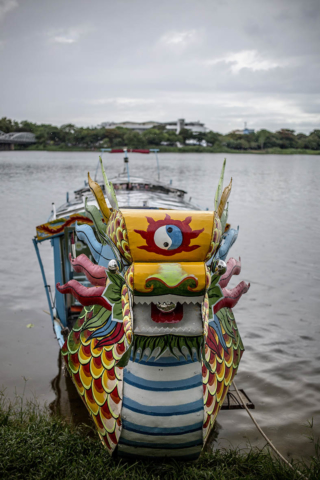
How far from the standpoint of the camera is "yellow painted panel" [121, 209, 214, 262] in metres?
2.79

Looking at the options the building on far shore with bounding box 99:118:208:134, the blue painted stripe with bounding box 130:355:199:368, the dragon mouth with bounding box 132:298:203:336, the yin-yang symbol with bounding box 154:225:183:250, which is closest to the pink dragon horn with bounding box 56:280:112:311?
the blue painted stripe with bounding box 130:355:199:368

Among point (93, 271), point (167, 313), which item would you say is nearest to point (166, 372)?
point (167, 313)

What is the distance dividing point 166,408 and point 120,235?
4.69ft

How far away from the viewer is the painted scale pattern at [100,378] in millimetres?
3574

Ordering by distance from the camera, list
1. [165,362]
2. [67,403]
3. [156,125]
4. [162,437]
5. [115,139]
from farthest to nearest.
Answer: [156,125], [115,139], [67,403], [162,437], [165,362]

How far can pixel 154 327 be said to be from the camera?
2.85 meters

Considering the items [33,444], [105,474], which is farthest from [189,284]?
[33,444]

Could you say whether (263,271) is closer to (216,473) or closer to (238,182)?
(216,473)

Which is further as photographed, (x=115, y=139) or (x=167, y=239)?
(x=115, y=139)

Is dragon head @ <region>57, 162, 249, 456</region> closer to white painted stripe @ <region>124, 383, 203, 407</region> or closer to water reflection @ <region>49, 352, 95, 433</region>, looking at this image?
white painted stripe @ <region>124, 383, 203, 407</region>

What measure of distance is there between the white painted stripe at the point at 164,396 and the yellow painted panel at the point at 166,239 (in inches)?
46.7

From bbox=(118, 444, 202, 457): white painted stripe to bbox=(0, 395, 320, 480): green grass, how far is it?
7.1 inches

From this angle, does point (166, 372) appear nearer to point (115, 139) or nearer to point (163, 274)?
point (163, 274)

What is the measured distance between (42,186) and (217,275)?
24.8 metres
